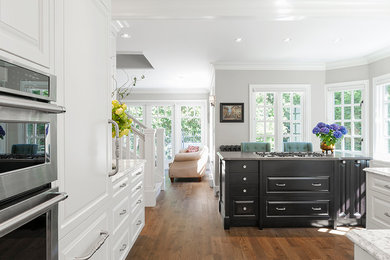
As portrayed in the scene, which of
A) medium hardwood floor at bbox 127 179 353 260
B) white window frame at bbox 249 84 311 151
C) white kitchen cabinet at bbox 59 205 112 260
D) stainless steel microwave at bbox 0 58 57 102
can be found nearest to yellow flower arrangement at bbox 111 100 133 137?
white kitchen cabinet at bbox 59 205 112 260

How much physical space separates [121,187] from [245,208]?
1.79 m

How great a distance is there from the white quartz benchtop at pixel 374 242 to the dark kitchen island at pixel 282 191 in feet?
7.21

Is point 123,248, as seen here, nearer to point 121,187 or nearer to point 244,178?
point 121,187

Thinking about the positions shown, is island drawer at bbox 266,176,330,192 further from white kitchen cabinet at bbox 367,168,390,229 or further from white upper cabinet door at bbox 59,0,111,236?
white upper cabinet door at bbox 59,0,111,236

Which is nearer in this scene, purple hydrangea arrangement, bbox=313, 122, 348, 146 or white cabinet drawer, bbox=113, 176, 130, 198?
white cabinet drawer, bbox=113, 176, 130, 198

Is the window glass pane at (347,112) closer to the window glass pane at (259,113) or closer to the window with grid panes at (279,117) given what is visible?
the window with grid panes at (279,117)

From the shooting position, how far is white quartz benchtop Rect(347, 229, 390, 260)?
0.77m

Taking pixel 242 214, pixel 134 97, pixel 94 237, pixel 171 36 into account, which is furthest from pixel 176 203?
pixel 134 97

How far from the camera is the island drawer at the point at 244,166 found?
3.14 m

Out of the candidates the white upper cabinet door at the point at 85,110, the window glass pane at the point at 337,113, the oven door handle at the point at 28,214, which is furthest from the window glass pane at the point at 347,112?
the oven door handle at the point at 28,214

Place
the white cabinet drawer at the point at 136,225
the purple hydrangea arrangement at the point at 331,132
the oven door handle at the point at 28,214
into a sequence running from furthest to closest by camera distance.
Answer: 1. the purple hydrangea arrangement at the point at 331,132
2. the white cabinet drawer at the point at 136,225
3. the oven door handle at the point at 28,214

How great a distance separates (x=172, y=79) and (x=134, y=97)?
2042 mm

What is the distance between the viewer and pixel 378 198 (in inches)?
87.9

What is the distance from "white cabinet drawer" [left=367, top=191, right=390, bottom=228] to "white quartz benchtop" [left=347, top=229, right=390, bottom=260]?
1.54 meters
